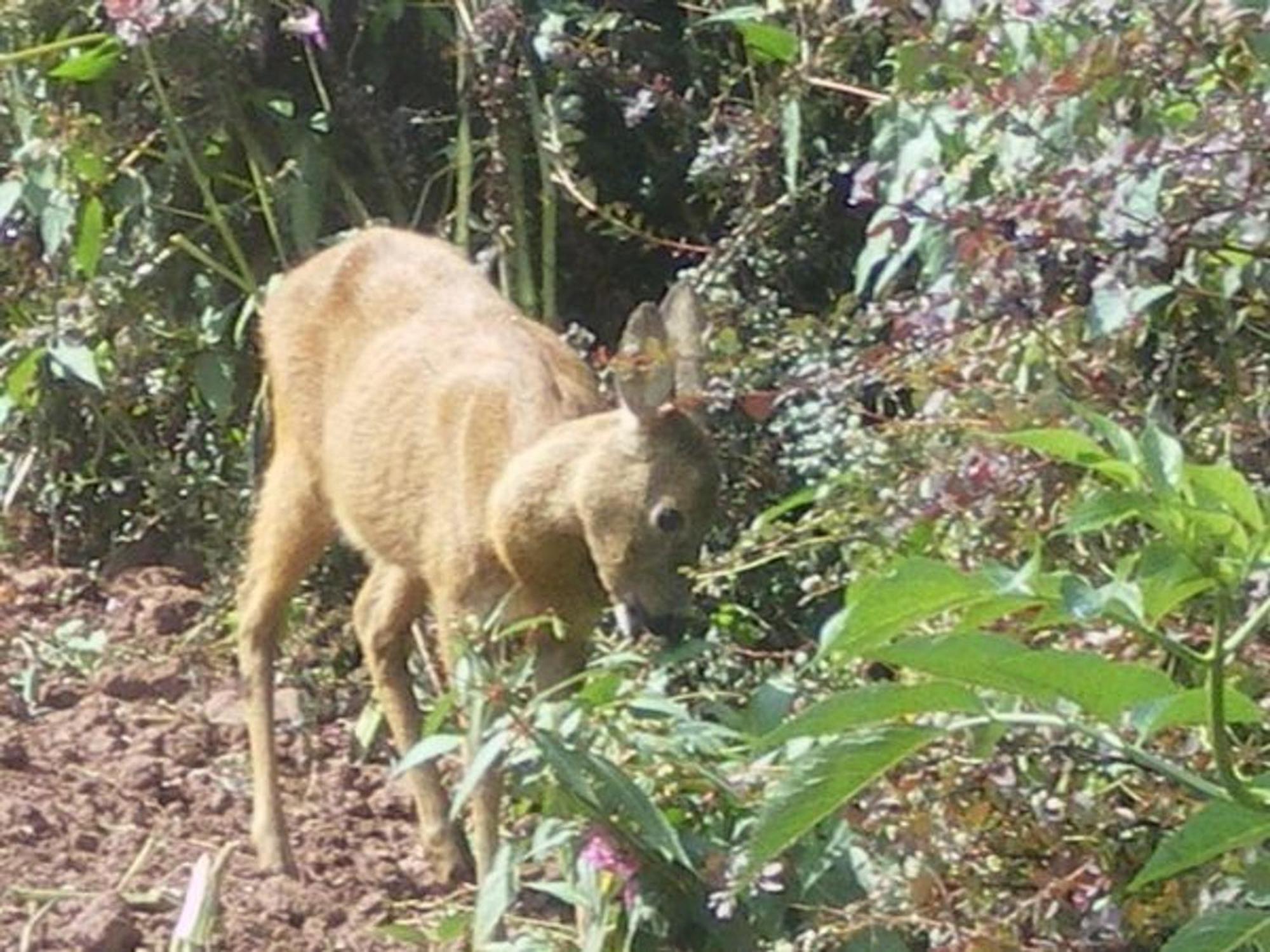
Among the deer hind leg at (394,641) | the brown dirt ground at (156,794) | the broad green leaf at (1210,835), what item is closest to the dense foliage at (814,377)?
the broad green leaf at (1210,835)

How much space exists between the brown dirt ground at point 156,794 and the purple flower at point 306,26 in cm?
137

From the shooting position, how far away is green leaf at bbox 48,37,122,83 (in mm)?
7543

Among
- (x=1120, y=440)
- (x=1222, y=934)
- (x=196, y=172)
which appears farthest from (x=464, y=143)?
(x=1222, y=934)

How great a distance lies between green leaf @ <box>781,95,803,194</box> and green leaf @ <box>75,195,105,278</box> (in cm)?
173

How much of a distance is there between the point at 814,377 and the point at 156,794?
204cm

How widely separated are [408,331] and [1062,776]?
7.66 ft

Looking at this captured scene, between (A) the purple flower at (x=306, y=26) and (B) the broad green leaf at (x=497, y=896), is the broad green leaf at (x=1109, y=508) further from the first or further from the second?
(A) the purple flower at (x=306, y=26)

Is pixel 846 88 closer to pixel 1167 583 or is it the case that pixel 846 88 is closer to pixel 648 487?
pixel 648 487

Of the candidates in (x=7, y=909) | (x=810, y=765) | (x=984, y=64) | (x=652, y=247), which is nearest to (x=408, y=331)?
(x=652, y=247)

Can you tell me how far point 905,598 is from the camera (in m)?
2.73

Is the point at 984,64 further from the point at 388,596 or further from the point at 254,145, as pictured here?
the point at 254,145

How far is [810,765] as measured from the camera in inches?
112

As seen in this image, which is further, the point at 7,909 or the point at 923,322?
the point at 7,909

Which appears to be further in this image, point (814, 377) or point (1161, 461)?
point (814, 377)
